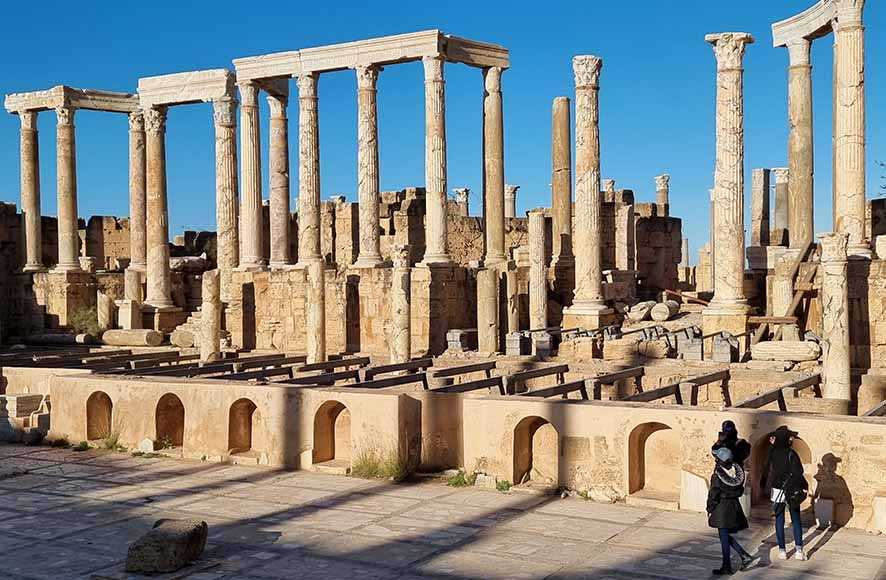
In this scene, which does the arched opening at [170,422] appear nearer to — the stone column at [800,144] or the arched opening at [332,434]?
the arched opening at [332,434]

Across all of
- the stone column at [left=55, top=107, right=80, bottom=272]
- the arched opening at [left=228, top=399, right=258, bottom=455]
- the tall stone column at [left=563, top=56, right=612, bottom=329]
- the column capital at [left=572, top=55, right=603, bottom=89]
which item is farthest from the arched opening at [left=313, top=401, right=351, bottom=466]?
the stone column at [left=55, top=107, right=80, bottom=272]

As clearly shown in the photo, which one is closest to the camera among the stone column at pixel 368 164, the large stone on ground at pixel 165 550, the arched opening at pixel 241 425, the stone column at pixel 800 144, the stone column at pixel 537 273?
the large stone on ground at pixel 165 550

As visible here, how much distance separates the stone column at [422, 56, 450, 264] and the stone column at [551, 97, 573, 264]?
3.38 m

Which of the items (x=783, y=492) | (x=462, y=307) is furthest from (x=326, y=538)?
(x=462, y=307)

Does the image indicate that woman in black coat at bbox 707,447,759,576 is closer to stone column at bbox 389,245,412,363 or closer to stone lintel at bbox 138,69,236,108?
stone column at bbox 389,245,412,363

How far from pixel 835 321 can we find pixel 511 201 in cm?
2656

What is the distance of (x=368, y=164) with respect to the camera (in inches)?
1070

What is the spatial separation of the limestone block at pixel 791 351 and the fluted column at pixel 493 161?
9.78m

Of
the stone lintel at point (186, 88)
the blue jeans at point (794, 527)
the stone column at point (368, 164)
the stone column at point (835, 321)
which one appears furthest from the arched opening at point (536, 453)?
the stone lintel at point (186, 88)

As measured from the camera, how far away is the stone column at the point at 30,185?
113ft

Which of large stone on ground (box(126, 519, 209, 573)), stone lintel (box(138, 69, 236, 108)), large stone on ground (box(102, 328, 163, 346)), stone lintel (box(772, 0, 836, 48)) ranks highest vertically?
stone lintel (box(138, 69, 236, 108))

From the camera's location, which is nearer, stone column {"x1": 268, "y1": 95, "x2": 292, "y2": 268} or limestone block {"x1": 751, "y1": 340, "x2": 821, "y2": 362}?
limestone block {"x1": 751, "y1": 340, "x2": 821, "y2": 362}

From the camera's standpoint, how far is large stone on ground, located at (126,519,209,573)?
8914 millimetres

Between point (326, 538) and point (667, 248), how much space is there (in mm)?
27592
